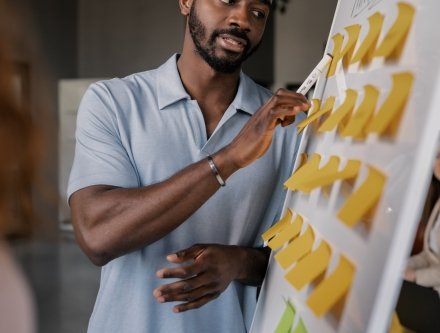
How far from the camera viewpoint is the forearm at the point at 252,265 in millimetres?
1326

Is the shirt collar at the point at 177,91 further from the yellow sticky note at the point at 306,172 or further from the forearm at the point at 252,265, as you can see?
the yellow sticky note at the point at 306,172

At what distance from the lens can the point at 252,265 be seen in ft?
4.44

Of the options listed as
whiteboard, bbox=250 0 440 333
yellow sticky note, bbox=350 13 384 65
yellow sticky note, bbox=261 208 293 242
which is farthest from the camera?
yellow sticky note, bbox=261 208 293 242

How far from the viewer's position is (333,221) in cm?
90

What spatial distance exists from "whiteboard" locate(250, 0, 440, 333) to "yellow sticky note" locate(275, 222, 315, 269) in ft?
0.04

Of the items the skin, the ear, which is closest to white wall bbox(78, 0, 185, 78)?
the ear

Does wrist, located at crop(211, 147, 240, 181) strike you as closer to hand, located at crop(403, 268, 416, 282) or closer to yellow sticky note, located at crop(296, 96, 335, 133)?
yellow sticky note, located at crop(296, 96, 335, 133)

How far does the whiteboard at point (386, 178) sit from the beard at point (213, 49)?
1.34 ft

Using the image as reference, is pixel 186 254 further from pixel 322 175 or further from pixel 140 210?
pixel 322 175

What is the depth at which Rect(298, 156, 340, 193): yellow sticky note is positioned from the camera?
0.86m

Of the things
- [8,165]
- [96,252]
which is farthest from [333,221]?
[96,252]

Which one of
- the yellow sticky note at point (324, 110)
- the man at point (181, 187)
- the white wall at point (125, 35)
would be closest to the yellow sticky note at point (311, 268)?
the yellow sticky note at point (324, 110)

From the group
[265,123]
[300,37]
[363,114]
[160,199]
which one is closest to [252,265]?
[160,199]

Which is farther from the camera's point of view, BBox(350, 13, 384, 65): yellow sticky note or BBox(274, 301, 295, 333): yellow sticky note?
BBox(274, 301, 295, 333): yellow sticky note
